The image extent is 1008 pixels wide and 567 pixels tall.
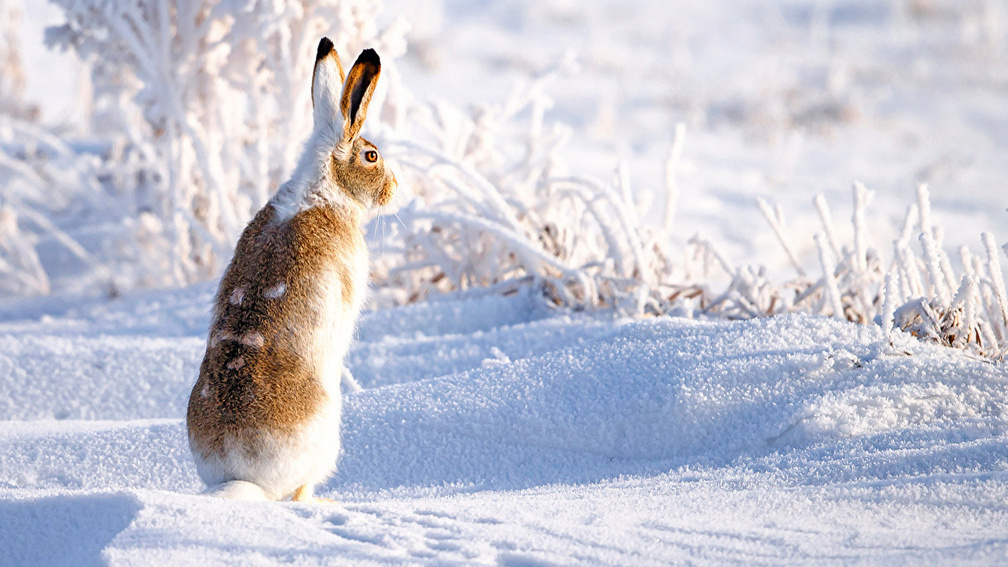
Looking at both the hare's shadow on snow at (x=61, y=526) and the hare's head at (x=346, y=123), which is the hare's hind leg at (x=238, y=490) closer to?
the hare's shadow on snow at (x=61, y=526)

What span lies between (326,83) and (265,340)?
64cm

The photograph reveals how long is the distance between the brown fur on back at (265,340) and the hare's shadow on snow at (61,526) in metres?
0.24

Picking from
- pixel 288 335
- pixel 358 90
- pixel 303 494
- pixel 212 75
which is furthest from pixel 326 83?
pixel 212 75

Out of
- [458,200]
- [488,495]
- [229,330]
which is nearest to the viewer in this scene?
[229,330]

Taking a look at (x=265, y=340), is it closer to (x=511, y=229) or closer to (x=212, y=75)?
(x=511, y=229)

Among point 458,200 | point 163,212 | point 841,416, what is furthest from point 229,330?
point 163,212

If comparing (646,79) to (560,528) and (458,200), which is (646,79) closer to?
(458,200)

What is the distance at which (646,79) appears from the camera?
9867mm

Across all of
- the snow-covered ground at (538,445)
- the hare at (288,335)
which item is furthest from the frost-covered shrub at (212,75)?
the hare at (288,335)

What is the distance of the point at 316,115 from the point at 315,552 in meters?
1.08

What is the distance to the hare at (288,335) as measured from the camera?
196 centimetres

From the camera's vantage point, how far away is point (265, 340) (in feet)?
6.56

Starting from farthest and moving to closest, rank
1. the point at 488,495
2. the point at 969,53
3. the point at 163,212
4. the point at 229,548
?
the point at 969,53 < the point at 163,212 < the point at 488,495 < the point at 229,548

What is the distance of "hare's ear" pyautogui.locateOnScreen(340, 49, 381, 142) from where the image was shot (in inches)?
86.6
